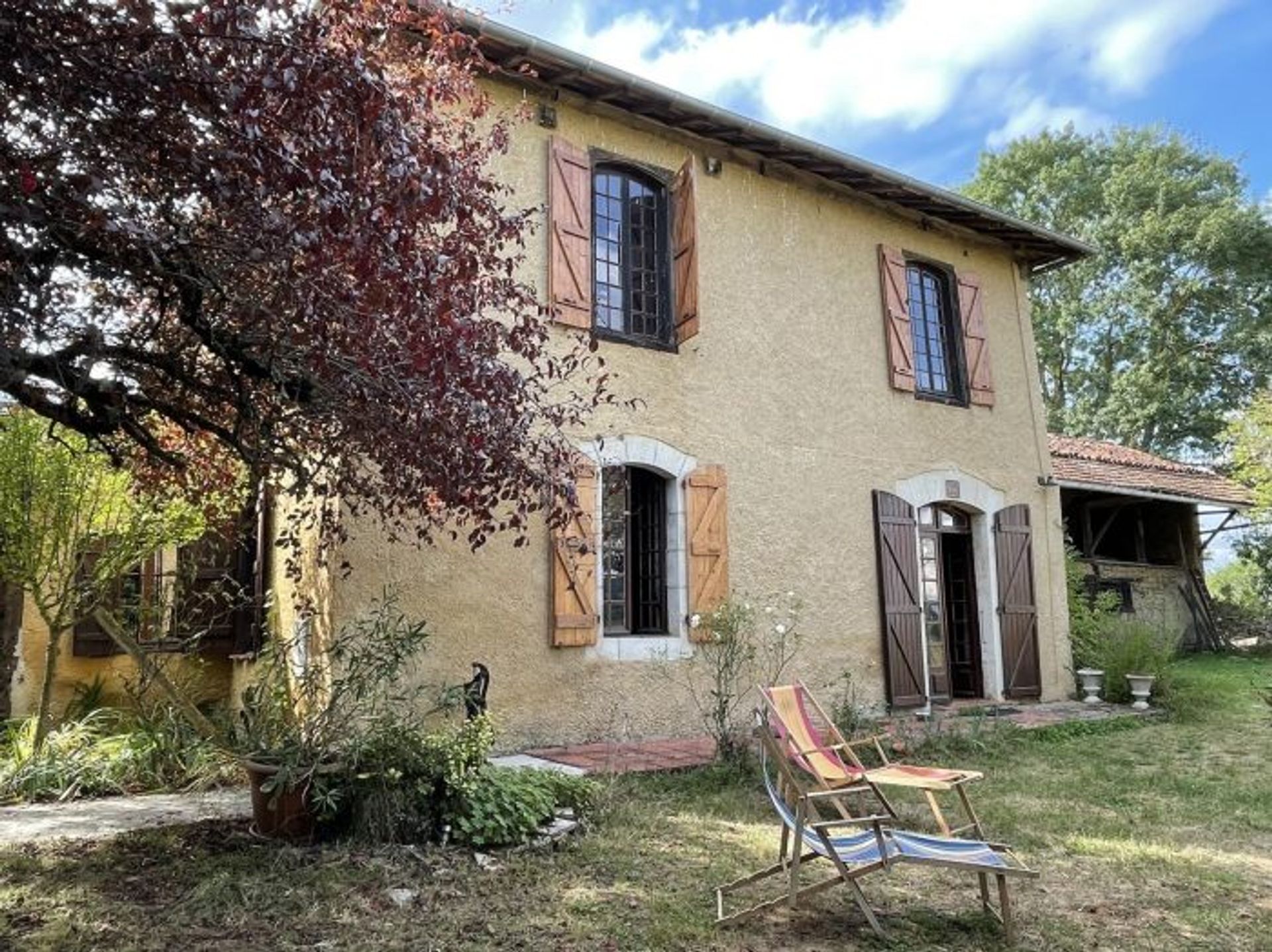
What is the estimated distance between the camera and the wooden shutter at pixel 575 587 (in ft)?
22.7

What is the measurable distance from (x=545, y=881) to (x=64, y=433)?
4.70 meters

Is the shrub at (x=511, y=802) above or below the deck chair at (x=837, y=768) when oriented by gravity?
below

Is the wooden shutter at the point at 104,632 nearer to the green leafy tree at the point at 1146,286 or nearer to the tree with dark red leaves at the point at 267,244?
the tree with dark red leaves at the point at 267,244

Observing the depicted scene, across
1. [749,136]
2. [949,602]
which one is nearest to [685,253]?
[749,136]

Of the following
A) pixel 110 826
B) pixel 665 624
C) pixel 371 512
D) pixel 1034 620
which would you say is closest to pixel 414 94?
A: pixel 371 512

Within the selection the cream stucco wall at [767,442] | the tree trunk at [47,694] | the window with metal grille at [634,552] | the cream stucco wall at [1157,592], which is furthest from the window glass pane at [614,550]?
the cream stucco wall at [1157,592]

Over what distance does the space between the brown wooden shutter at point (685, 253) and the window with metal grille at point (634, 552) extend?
135 centimetres

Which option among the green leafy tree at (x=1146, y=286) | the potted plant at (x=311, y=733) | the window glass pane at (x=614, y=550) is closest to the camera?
the potted plant at (x=311, y=733)

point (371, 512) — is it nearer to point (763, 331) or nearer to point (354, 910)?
point (354, 910)

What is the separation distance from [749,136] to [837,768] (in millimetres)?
5909

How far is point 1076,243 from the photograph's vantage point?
10742 mm

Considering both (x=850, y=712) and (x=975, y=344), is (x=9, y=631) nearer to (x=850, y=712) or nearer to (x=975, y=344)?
(x=850, y=712)

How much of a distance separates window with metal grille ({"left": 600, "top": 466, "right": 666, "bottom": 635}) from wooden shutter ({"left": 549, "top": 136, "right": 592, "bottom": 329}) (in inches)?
53.2

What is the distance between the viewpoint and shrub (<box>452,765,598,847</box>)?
14.8 feet
